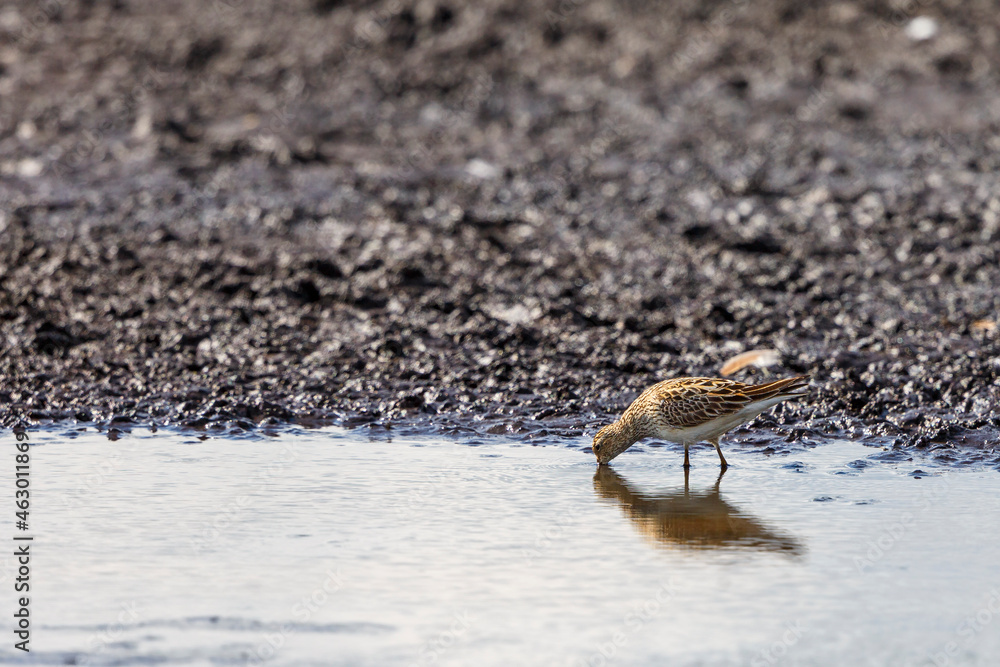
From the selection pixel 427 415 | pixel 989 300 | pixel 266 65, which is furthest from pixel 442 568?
pixel 266 65

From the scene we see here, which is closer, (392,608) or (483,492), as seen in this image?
(392,608)

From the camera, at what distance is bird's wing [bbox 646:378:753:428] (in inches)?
333

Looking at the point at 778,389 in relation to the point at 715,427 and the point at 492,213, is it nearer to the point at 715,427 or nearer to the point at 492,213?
the point at 715,427

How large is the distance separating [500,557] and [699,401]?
228 cm

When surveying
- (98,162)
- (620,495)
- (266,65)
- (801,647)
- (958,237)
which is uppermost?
(266,65)

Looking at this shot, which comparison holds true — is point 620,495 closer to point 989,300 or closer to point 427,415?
point 427,415

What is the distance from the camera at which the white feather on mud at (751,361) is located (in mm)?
10805

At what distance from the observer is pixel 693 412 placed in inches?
334

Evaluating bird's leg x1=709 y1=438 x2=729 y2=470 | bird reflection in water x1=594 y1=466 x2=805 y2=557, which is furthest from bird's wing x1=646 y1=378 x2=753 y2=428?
bird reflection in water x1=594 y1=466 x2=805 y2=557

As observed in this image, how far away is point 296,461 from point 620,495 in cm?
214

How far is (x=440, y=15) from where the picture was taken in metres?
23.0

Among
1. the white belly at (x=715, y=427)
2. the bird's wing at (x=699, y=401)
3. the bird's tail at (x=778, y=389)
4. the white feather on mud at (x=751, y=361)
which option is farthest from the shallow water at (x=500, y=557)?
the white feather on mud at (x=751, y=361)

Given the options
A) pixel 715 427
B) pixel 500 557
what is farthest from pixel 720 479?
pixel 500 557

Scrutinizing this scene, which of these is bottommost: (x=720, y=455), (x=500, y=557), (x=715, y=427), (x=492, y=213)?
(x=500, y=557)
